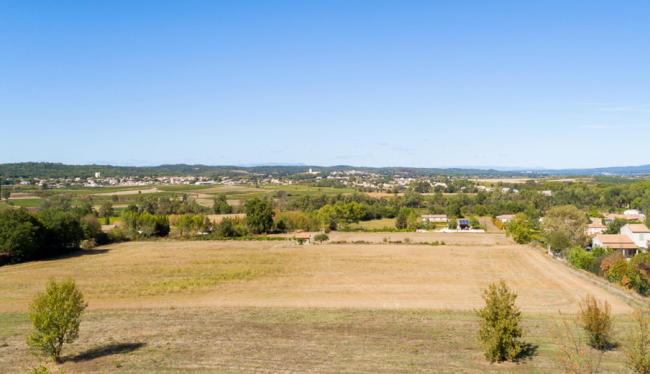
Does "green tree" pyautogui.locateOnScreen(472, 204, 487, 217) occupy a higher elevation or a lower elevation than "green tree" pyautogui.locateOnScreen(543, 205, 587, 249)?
lower

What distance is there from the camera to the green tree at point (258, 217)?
72938 millimetres

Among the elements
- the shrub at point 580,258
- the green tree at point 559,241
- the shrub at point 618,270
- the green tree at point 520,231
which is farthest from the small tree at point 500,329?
the green tree at point 520,231

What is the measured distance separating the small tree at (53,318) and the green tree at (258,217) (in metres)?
56.1

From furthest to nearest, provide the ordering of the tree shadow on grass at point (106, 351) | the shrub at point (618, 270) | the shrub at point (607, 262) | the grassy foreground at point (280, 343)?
the shrub at point (607, 262) < the shrub at point (618, 270) < the tree shadow on grass at point (106, 351) < the grassy foreground at point (280, 343)

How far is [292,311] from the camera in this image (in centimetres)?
2508

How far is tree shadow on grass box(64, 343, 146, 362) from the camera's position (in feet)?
56.3

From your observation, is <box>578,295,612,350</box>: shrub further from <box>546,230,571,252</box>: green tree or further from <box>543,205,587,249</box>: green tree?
<box>543,205,587,249</box>: green tree

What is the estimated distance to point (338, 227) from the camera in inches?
3238

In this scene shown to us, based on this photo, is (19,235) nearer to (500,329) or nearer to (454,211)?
(500,329)

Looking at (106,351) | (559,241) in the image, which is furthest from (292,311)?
(559,241)

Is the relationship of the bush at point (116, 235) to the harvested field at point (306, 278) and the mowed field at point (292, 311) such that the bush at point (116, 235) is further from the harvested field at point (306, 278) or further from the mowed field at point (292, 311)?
the mowed field at point (292, 311)

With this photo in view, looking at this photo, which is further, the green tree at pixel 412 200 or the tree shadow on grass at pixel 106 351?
the green tree at pixel 412 200

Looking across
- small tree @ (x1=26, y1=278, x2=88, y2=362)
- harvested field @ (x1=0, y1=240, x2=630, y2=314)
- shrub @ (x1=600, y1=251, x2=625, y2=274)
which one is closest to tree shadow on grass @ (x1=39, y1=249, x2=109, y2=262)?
harvested field @ (x1=0, y1=240, x2=630, y2=314)

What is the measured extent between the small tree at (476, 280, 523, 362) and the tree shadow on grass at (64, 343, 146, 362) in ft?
50.8
